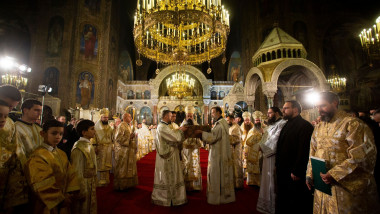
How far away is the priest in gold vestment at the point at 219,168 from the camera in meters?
3.52

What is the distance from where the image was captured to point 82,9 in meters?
15.8

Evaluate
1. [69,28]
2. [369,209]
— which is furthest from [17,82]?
[369,209]

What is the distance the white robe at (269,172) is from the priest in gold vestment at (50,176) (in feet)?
9.58

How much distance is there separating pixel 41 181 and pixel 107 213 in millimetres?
2042

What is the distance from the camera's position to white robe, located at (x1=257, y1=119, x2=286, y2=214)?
3.12 meters

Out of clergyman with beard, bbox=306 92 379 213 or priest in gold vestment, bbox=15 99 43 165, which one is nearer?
clergyman with beard, bbox=306 92 379 213

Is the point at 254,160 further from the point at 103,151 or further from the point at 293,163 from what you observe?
the point at 103,151

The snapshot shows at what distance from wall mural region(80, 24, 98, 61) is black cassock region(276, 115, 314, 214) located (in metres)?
17.2

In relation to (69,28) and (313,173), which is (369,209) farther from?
(69,28)

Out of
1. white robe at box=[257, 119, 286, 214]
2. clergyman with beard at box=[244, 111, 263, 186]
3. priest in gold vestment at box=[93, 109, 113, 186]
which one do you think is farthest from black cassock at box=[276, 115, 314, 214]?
priest in gold vestment at box=[93, 109, 113, 186]

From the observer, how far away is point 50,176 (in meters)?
1.67

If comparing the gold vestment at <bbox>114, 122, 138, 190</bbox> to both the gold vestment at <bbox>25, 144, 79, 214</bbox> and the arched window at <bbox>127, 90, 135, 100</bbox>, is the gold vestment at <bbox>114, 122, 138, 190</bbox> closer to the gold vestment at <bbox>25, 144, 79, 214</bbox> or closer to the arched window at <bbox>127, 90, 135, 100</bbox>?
the gold vestment at <bbox>25, 144, 79, 214</bbox>

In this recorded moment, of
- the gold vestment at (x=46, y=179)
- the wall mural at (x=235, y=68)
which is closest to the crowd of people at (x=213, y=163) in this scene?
the gold vestment at (x=46, y=179)

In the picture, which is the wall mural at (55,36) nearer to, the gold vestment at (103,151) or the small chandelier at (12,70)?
the small chandelier at (12,70)
